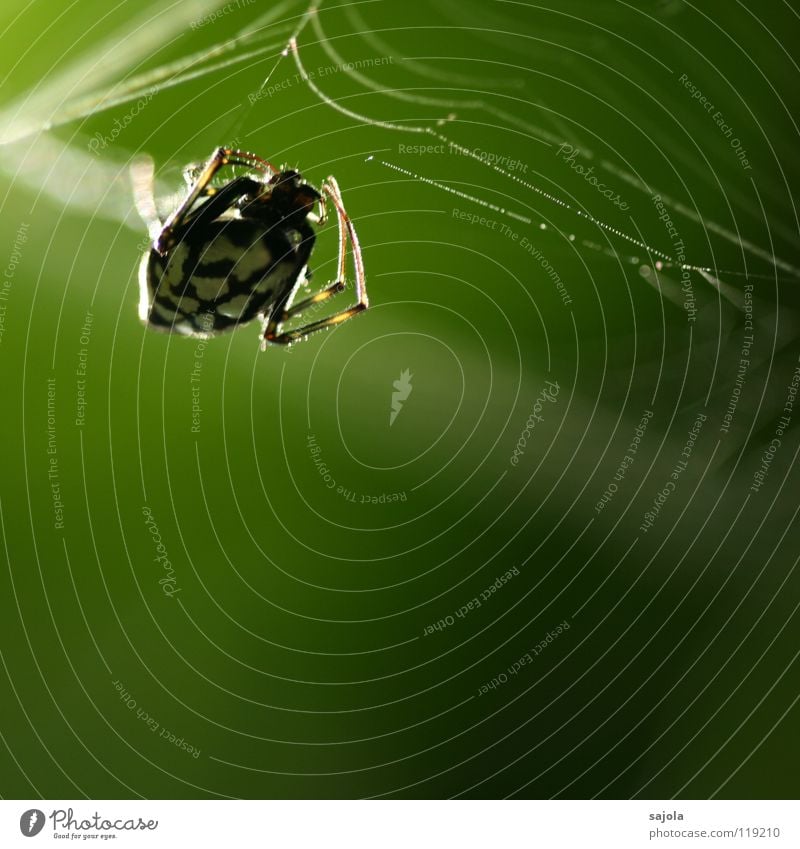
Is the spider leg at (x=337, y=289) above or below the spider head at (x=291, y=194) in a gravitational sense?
below

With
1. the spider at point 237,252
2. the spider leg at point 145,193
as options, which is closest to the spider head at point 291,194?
the spider at point 237,252

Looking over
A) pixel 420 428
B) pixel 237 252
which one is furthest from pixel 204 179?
pixel 420 428

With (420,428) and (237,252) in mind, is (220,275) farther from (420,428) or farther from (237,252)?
(420,428)

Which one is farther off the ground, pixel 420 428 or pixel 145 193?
pixel 145 193

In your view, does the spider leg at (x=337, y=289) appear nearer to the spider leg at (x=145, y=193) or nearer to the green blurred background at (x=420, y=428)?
the green blurred background at (x=420, y=428)

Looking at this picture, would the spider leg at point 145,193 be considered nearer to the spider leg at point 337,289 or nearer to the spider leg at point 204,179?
the spider leg at point 204,179
